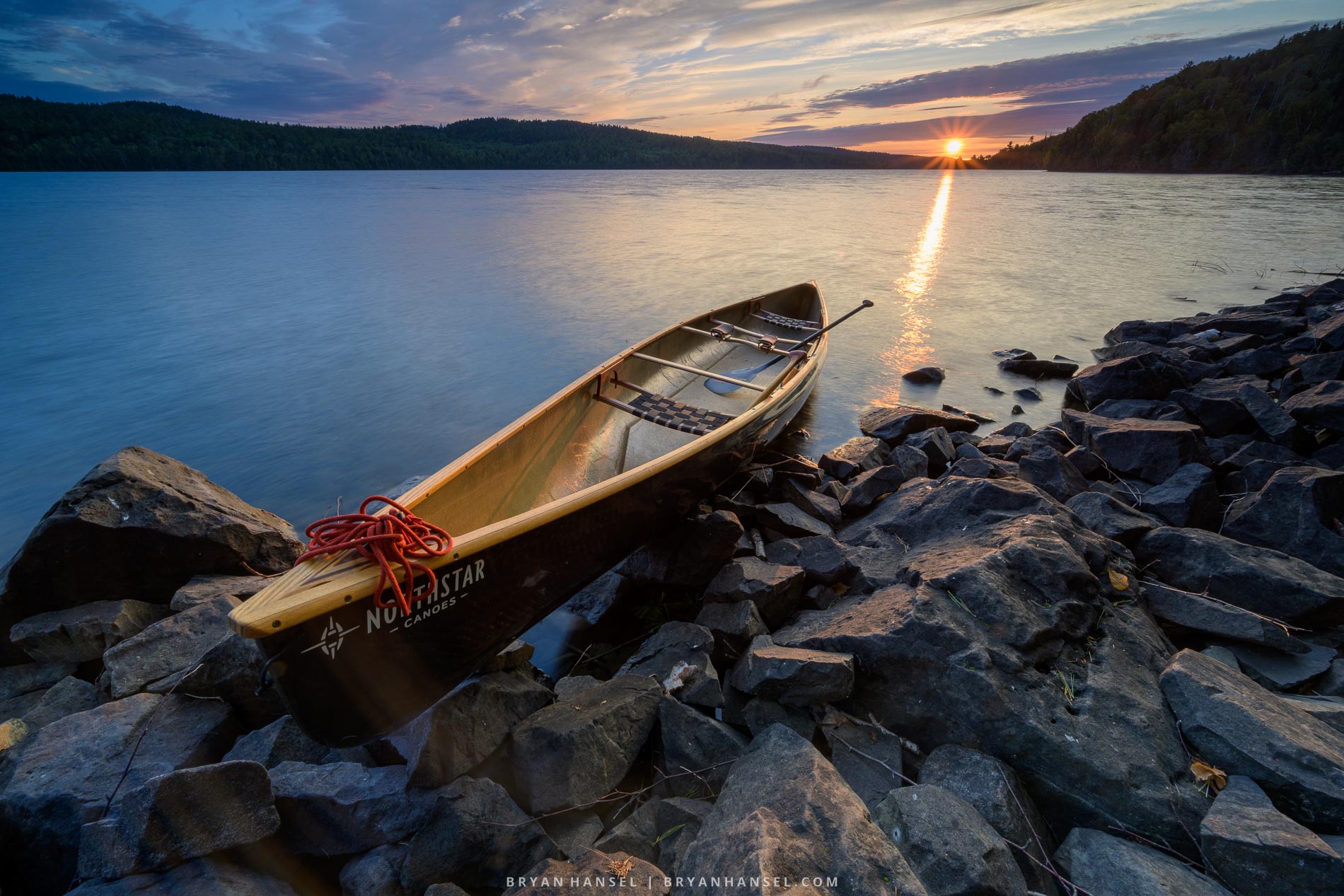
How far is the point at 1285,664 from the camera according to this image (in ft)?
11.4

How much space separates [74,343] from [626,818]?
600 inches

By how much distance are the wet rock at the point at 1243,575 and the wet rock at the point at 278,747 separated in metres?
5.23

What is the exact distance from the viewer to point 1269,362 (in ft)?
28.2

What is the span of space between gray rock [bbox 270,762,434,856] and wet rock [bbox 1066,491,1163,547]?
4501mm

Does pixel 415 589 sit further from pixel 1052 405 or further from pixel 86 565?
pixel 1052 405

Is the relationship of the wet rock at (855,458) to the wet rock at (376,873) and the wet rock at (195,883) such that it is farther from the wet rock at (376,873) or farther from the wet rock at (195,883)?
the wet rock at (195,883)

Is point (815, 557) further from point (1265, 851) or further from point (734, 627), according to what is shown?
point (1265, 851)

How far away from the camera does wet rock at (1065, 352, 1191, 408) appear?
8117 millimetres

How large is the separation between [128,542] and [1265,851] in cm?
620

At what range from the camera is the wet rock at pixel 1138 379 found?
812cm

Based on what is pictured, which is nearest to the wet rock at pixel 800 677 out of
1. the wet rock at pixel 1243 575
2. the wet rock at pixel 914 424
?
the wet rock at pixel 1243 575

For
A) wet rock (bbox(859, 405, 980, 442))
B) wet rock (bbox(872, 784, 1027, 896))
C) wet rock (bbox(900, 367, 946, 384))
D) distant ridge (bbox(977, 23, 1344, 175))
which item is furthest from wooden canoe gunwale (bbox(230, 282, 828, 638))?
distant ridge (bbox(977, 23, 1344, 175))

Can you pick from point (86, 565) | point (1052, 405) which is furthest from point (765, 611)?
point (1052, 405)

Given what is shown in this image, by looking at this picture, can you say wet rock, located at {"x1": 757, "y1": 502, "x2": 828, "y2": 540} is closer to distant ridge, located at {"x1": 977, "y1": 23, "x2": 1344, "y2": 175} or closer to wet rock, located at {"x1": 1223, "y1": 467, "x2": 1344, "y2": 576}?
wet rock, located at {"x1": 1223, "y1": 467, "x2": 1344, "y2": 576}
